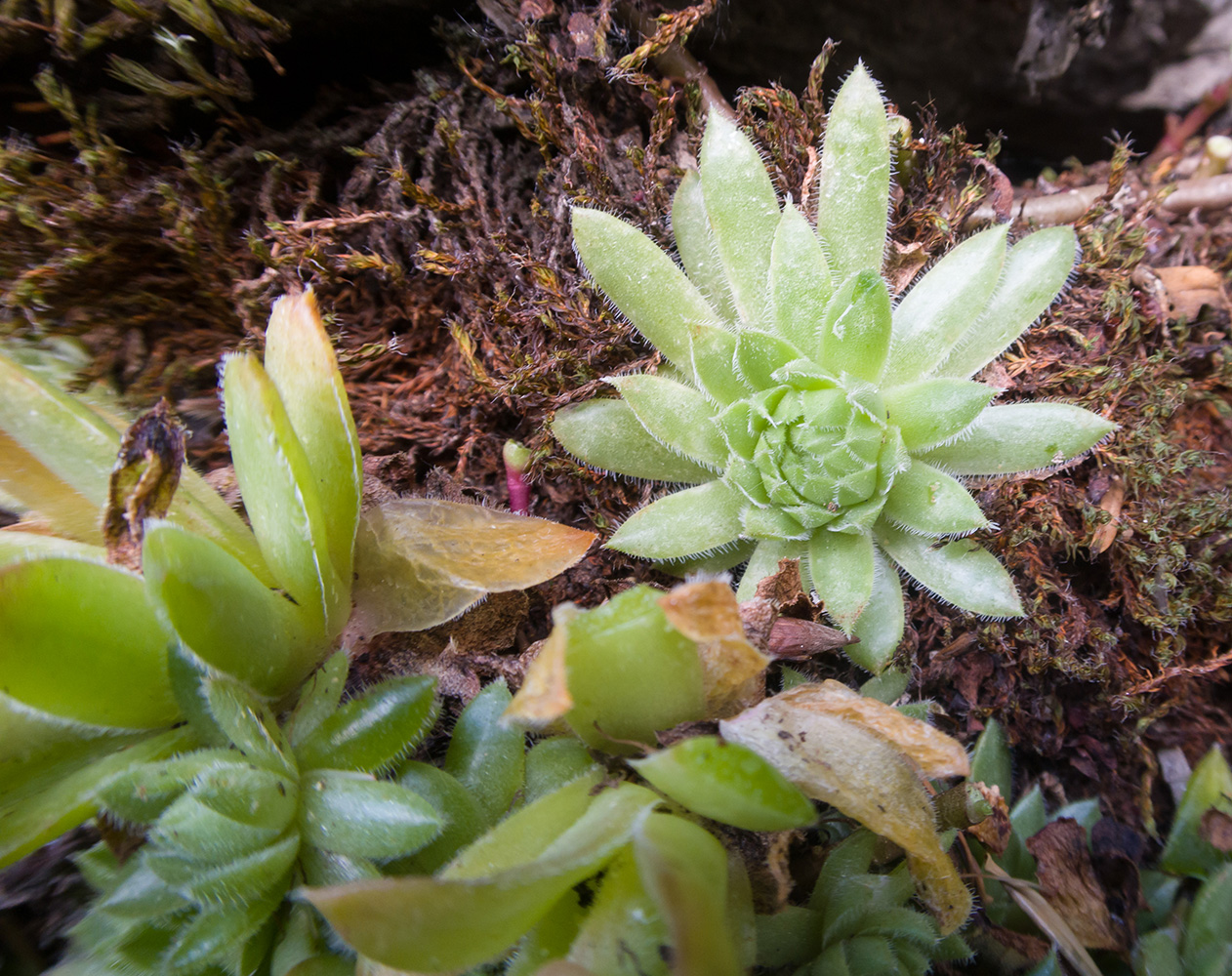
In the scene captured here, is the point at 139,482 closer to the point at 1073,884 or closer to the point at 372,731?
the point at 372,731

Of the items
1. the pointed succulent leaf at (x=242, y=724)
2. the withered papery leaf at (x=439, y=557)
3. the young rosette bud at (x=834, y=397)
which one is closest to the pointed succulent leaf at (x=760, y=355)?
the young rosette bud at (x=834, y=397)

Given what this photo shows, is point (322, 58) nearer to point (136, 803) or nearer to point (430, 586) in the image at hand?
point (430, 586)

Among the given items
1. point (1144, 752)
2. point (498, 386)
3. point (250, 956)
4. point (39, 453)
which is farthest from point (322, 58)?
point (1144, 752)

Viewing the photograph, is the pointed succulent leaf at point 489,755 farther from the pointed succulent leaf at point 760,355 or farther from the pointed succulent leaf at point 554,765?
the pointed succulent leaf at point 760,355

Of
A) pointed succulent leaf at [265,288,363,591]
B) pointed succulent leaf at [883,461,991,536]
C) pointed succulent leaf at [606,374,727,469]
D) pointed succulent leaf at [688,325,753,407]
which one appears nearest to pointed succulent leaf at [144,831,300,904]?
pointed succulent leaf at [265,288,363,591]

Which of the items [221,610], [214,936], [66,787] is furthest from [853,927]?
[66,787]

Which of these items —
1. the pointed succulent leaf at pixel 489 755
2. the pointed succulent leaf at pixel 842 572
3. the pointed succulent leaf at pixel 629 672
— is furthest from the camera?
the pointed succulent leaf at pixel 842 572

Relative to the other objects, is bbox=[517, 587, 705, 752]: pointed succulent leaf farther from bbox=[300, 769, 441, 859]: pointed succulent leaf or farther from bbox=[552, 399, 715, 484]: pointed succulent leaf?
bbox=[552, 399, 715, 484]: pointed succulent leaf
